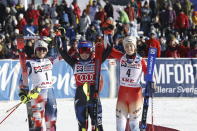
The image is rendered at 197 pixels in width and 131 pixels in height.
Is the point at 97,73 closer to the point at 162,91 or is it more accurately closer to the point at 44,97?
the point at 44,97

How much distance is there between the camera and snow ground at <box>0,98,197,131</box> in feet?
42.2

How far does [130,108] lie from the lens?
404 inches

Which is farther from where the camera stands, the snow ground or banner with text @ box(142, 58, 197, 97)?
banner with text @ box(142, 58, 197, 97)

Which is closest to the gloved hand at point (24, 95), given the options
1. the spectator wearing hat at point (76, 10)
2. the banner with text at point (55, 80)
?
the banner with text at point (55, 80)

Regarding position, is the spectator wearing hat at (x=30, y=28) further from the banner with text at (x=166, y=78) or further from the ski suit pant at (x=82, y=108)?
the ski suit pant at (x=82, y=108)

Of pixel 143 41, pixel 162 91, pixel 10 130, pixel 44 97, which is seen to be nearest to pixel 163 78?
pixel 162 91

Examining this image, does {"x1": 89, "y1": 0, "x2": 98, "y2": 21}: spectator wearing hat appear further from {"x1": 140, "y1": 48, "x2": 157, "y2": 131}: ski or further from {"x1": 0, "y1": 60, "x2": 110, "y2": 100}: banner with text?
{"x1": 140, "y1": 48, "x2": 157, "y2": 131}: ski

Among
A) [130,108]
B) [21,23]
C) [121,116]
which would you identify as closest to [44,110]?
[121,116]

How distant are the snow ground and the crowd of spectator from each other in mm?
1958

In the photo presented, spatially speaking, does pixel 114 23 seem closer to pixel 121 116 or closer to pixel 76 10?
pixel 76 10

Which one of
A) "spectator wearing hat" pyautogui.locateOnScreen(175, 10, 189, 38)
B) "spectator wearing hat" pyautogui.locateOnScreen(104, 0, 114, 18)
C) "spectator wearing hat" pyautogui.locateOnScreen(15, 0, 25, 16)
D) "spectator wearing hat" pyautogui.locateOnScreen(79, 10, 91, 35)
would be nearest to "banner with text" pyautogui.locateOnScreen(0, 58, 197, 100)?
"spectator wearing hat" pyautogui.locateOnScreen(79, 10, 91, 35)

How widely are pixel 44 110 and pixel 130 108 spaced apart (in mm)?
1584

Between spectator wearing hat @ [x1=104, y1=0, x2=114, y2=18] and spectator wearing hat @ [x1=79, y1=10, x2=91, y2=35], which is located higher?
spectator wearing hat @ [x1=104, y1=0, x2=114, y2=18]

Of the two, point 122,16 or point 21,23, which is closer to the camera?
point 21,23
